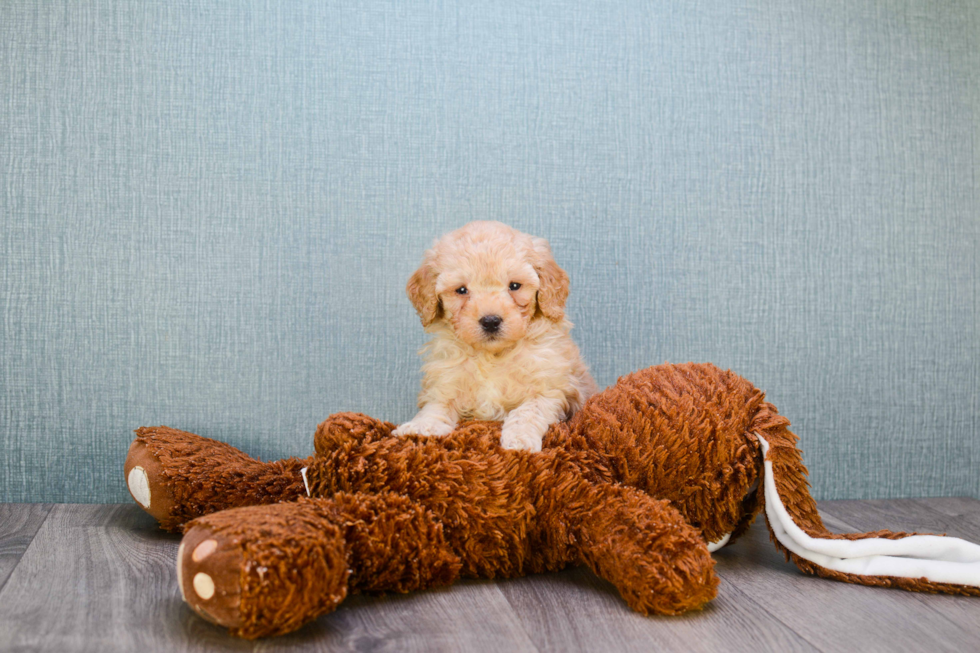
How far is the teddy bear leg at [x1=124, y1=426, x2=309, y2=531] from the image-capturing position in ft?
5.84

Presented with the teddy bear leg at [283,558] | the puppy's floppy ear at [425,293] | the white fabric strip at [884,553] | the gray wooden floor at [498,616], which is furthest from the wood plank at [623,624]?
the puppy's floppy ear at [425,293]

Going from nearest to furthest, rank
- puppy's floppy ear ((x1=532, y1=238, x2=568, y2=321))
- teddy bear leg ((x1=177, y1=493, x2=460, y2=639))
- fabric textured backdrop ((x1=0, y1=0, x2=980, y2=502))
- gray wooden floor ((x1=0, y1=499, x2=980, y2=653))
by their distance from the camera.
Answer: teddy bear leg ((x1=177, y1=493, x2=460, y2=639))
gray wooden floor ((x1=0, y1=499, x2=980, y2=653))
puppy's floppy ear ((x1=532, y1=238, x2=568, y2=321))
fabric textured backdrop ((x1=0, y1=0, x2=980, y2=502))

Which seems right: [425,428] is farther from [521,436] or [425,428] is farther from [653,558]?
[653,558]

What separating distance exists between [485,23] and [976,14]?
1.60 metres

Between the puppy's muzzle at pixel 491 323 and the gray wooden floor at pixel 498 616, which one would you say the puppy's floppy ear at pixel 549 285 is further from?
the gray wooden floor at pixel 498 616

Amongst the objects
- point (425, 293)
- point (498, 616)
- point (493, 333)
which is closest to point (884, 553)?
point (498, 616)

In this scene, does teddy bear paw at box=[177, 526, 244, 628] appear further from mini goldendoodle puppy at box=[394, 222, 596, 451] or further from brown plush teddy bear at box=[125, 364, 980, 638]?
mini goldendoodle puppy at box=[394, 222, 596, 451]

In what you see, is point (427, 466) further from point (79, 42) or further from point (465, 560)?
point (79, 42)

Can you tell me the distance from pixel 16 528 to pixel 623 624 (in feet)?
5.06

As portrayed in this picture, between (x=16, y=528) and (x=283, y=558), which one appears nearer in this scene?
(x=283, y=558)

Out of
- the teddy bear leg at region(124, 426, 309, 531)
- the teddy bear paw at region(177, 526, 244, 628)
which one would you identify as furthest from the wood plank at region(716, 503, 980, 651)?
the teddy bear leg at region(124, 426, 309, 531)

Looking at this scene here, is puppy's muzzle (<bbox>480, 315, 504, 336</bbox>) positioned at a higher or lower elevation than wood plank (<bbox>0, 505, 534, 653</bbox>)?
higher

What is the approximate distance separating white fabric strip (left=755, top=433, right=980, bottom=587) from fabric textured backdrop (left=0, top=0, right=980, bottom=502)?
0.87 meters

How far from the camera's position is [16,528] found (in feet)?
6.20
